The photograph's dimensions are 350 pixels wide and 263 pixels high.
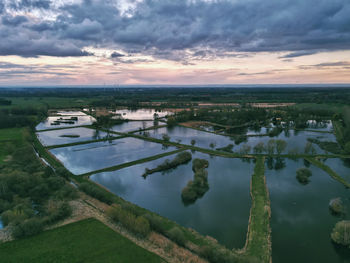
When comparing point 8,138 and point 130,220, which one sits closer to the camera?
point 130,220

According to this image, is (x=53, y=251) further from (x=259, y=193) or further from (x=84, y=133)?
(x=84, y=133)

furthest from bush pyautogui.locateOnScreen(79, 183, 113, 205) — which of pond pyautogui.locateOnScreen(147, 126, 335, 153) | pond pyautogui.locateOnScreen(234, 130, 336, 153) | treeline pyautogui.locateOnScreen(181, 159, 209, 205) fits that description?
pond pyautogui.locateOnScreen(234, 130, 336, 153)

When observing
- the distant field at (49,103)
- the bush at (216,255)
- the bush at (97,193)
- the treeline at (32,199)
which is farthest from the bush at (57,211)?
the distant field at (49,103)

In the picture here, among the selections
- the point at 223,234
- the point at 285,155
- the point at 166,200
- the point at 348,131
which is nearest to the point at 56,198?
the point at 166,200

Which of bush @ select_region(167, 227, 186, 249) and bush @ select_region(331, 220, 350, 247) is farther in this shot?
bush @ select_region(167, 227, 186, 249)

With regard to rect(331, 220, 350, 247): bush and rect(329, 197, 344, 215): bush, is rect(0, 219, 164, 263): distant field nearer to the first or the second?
rect(331, 220, 350, 247): bush

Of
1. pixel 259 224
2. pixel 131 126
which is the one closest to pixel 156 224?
pixel 259 224

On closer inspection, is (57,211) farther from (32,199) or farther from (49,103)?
(49,103)
